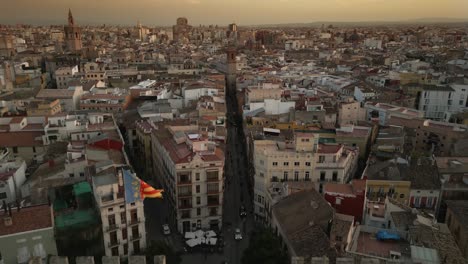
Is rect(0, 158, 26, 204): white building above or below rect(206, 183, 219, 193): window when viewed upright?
above

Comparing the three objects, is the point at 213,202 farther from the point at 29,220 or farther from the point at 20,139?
the point at 20,139

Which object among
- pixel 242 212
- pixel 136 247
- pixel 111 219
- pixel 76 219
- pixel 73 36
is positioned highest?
pixel 73 36

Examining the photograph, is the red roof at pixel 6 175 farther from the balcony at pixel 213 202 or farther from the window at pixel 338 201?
the window at pixel 338 201

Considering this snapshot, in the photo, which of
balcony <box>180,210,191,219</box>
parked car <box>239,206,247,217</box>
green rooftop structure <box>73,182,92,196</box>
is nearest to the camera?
green rooftop structure <box>73,182,92,196</box>

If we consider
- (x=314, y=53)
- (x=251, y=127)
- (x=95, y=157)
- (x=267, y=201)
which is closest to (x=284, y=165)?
(x=267, y=201)

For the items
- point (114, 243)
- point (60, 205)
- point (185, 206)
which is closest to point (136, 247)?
point (114, 243)

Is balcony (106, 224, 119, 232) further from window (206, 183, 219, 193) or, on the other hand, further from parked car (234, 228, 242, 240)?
parked car (234, 228, 242, 240)

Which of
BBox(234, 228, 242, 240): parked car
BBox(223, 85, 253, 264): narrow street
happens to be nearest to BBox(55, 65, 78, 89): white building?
BBox(223, 85, 253, 264): narrow street
